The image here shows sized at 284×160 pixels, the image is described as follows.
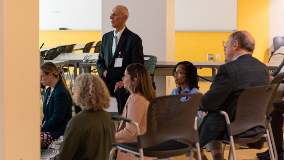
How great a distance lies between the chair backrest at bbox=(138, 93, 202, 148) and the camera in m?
2.06

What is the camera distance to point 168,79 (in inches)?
242

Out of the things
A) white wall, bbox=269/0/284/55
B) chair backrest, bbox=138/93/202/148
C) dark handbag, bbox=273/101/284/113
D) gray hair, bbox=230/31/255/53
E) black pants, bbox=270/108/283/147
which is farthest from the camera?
white wall, bbox=269/0/284/55

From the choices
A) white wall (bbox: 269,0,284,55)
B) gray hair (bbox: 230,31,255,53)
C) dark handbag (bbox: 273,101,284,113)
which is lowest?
dark handbag (bbox: 273,101,284,113)

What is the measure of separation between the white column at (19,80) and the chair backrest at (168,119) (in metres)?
0.61

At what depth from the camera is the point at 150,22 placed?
5793 mm

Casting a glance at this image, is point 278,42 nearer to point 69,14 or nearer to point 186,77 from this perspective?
point 69,14

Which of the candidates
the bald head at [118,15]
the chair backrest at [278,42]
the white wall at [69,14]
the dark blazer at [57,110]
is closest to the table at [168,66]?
the bald head at [118,15]

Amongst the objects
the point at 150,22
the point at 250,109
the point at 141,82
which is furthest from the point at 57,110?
the point at 150,22

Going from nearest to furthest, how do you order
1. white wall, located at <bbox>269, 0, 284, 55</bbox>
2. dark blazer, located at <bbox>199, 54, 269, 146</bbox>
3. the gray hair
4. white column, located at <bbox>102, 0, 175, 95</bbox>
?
dark blazer, located at <bbox>199, 54, 269, 146</bbox> < the gray hair < white column, located at <bbox>102, 0, 175, 95</bbox> < white wall, located at <bbox>269, 0, 284, 55</bbox>

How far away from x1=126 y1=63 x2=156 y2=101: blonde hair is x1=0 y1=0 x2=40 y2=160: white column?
0.94 meters

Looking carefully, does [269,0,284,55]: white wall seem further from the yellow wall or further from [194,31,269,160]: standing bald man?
[194,31,269,160]: standing bald man

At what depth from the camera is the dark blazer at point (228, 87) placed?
101 inches

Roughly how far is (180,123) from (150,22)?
3.78 meters

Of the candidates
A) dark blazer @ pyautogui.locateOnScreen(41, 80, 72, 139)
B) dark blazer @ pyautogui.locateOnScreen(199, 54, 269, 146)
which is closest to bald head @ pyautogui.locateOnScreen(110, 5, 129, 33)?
dark blazer @ pyautogui.locateOnScreen(41, 80, 72, 139)
